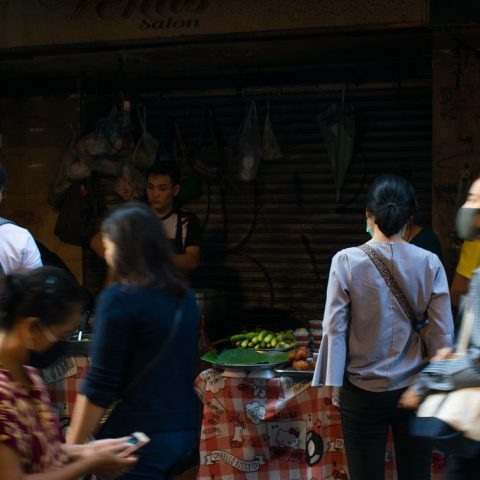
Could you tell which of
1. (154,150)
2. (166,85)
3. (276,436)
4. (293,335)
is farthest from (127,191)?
(276,436)

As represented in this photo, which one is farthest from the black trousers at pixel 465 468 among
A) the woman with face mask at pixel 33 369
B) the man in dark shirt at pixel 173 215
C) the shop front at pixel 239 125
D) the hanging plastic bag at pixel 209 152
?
the hanging plastic bag at pixel 209 152

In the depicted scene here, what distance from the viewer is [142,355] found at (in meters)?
3.58

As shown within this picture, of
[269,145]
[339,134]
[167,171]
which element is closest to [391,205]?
[167,171]

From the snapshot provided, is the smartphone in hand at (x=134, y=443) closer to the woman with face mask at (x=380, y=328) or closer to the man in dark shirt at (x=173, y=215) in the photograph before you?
the woman with face mask at (x=380, y=328)

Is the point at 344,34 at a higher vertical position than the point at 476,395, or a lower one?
higher

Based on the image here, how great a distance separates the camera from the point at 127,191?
7.56m

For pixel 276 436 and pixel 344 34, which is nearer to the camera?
pixel 276 436

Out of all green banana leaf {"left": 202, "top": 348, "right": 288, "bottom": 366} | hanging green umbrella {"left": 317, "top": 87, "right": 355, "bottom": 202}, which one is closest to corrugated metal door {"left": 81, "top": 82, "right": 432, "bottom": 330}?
hanging green umbrella {"left": 317, "top": 87, "right": 355, "bottom": 202}

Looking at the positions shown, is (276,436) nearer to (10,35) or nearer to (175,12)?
(175,12)

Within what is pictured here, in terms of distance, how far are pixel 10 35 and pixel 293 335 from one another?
324cm

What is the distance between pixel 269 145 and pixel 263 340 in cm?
192

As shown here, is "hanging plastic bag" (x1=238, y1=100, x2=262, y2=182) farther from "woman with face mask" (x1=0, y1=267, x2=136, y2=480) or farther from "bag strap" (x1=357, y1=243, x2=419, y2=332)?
"woman with face mask" (x1=0, y1=267, x2=136, y2=480)

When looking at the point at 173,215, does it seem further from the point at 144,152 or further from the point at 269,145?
the point at 269,145

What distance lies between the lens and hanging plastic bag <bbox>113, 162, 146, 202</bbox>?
24.8 ft
